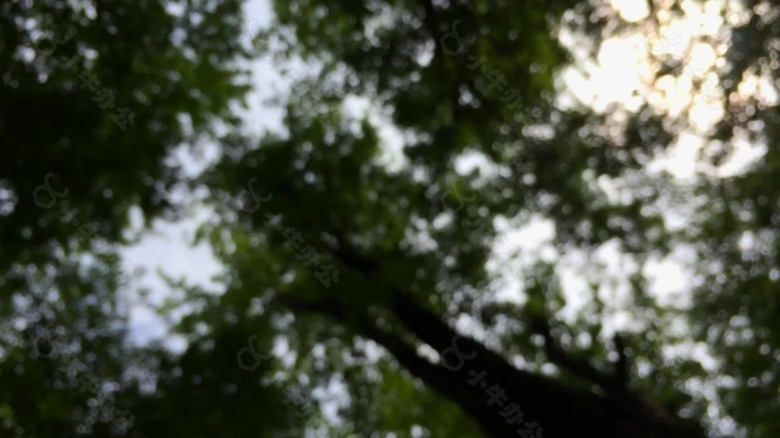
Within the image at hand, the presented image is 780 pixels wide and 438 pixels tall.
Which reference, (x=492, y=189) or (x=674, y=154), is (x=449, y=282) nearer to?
(x=492, y=189)

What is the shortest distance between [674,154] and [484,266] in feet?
10.1

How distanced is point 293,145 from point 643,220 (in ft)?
18.0

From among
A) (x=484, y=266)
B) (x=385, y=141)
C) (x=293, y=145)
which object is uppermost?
(x=385, y=141)

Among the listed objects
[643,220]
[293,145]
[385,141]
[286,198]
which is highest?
[643,220]

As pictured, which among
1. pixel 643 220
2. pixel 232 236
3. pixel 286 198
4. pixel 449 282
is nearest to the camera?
pixel 286 198

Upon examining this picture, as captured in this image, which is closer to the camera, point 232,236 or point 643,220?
point 643,220

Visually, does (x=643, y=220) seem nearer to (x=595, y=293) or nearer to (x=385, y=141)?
(x=595, y=293)

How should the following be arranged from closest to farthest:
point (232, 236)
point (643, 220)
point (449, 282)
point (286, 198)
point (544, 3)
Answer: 1. point (544, 3)
2. point (286, 198)
3. point (449, 282)
4. point (643, 220)
5. point (232, 236)

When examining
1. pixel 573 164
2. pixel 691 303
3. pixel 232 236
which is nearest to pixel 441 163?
pixel 573 164

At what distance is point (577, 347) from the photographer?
10.0m

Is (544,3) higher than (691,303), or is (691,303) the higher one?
(691,303)

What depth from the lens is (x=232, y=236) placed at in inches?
444

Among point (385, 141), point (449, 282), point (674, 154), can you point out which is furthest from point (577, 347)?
point (385, 141)

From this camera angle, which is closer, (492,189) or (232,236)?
(492,189)
